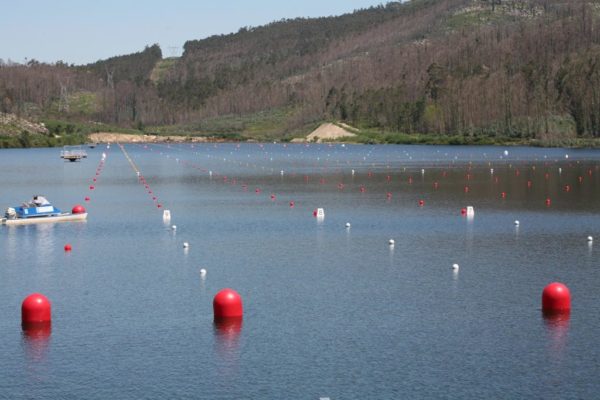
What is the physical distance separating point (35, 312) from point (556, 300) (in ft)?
62.2

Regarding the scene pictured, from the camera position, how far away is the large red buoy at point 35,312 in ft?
122

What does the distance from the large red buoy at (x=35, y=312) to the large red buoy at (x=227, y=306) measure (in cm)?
602

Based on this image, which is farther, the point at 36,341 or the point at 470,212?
the point at 470,212

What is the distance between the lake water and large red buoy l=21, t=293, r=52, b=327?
1.56ft

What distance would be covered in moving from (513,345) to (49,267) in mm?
25290

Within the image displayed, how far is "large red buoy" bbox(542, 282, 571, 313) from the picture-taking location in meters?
39.1

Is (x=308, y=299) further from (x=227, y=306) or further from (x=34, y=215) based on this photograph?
(x=34, y=215)

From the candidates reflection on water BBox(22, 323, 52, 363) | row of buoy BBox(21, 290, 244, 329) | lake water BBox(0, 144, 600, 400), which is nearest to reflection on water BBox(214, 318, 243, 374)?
lake water BBox(0, 144, 600, 400)

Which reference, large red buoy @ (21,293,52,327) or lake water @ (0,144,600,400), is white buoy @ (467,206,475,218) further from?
large red buoy @ (21,293,52,327)

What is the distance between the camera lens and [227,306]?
3769cm

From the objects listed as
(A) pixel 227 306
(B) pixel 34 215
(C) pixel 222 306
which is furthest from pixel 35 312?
(B) pixel 34 215

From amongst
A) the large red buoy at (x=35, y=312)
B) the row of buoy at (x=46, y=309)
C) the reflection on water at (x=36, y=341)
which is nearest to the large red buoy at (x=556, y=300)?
the row of buoy at (x=46, y=309)

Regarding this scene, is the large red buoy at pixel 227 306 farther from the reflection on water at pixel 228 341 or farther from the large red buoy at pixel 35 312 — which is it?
the large red buoy at pixel 35 312

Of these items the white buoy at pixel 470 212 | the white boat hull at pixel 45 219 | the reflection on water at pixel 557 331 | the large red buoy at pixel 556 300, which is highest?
the white boat hull at pixel 45 219
